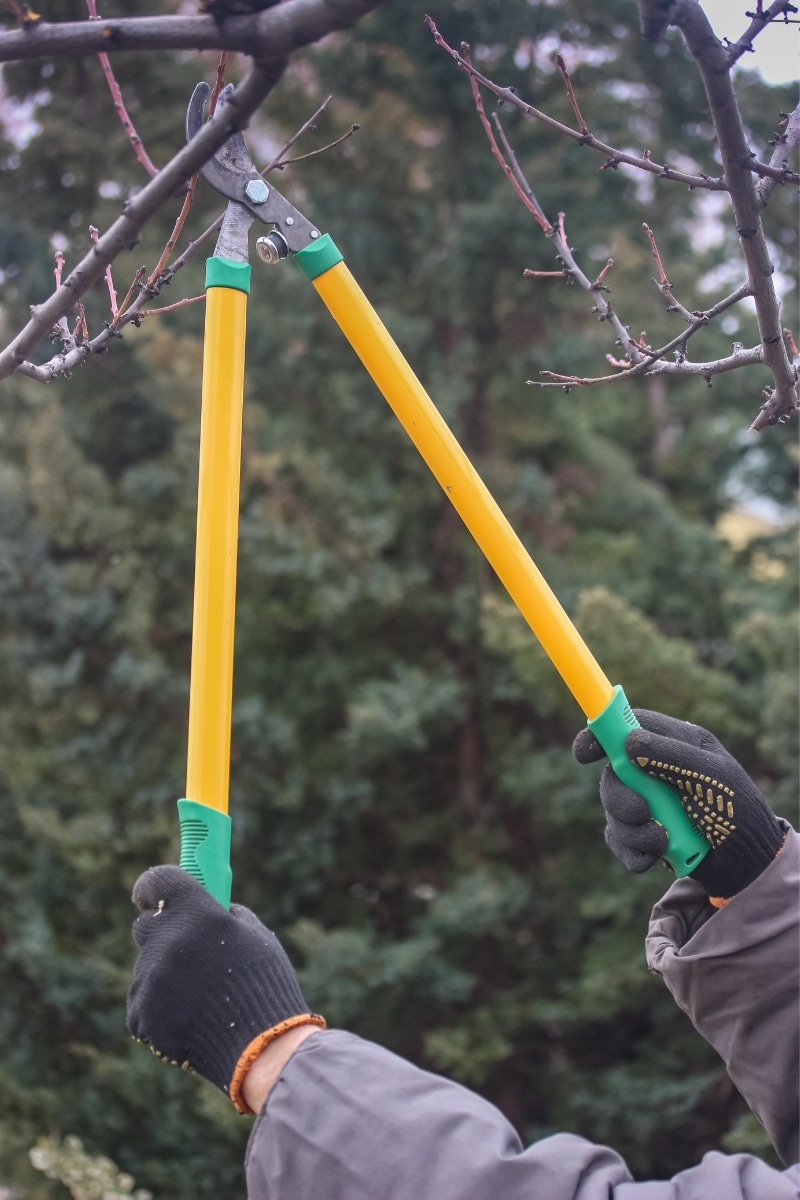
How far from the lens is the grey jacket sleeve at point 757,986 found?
1.34m


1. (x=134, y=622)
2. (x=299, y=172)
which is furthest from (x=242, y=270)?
(x=299, y=172)

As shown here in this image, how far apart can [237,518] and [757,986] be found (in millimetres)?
993

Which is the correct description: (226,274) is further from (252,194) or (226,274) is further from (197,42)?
(197,42)

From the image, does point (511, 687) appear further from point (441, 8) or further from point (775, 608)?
point (441, 8)

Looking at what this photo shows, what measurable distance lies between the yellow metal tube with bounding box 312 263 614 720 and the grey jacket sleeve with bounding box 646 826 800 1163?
362 mm

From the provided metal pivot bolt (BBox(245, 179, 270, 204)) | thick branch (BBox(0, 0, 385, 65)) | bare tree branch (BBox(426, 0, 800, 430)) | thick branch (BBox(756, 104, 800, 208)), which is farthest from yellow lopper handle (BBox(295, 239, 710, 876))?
thick branch (BBox(756, 104, 800, 208))

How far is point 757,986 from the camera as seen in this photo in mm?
1388

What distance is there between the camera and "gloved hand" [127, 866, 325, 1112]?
49.5 inches

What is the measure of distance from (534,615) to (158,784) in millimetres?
3704

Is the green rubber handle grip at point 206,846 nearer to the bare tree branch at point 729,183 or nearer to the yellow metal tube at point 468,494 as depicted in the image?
the yellow metal tube at point 468,494

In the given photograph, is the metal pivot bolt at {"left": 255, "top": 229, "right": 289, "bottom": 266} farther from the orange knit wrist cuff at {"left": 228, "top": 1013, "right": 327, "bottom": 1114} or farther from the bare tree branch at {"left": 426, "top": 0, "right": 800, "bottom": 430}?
the orange knit wrist cuff at {"left": 228, "top": 1013, "right": 327, "bottom": 1114}

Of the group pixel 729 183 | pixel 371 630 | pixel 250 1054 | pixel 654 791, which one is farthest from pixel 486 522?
pixel 371 630

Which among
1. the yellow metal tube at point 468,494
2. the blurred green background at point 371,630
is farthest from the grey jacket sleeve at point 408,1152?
the blurred green background at point 371,630

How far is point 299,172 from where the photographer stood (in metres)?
5.96
